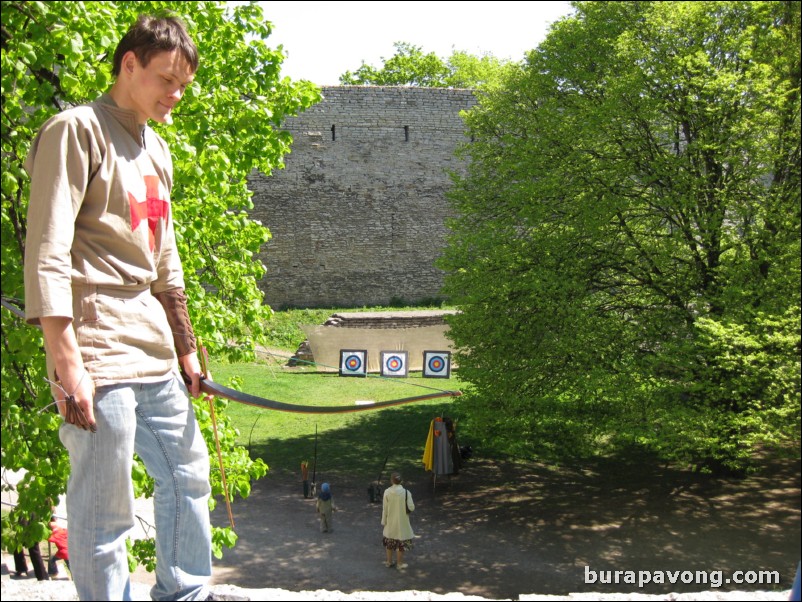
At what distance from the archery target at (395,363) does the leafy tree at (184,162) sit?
374 inches

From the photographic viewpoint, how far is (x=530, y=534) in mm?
10180

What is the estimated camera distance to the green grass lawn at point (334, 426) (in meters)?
13.2

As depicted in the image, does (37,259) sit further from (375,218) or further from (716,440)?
(375,218)

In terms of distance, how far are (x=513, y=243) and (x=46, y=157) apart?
1003cm

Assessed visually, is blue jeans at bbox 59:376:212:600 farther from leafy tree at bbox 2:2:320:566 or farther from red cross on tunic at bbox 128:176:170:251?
leafy tree at bbox 2:2:320:566

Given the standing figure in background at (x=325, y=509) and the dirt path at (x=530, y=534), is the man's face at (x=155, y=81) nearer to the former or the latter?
the dirt path at (x=530, y=534)

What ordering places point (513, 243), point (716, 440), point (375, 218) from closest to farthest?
point (716, 440)
point (513, 243)
point (375, 218)

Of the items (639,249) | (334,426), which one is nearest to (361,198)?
(334,426)

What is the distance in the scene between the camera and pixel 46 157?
211cm

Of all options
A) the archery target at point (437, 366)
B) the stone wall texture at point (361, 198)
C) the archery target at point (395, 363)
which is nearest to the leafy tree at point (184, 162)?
the archery target at point (395, 363)

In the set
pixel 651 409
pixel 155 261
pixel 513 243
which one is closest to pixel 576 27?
pixel 513 243

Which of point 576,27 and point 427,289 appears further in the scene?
point 427,289

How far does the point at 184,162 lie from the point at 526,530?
23.1 ft

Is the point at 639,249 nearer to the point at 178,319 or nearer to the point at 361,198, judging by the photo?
the point at 178,319
